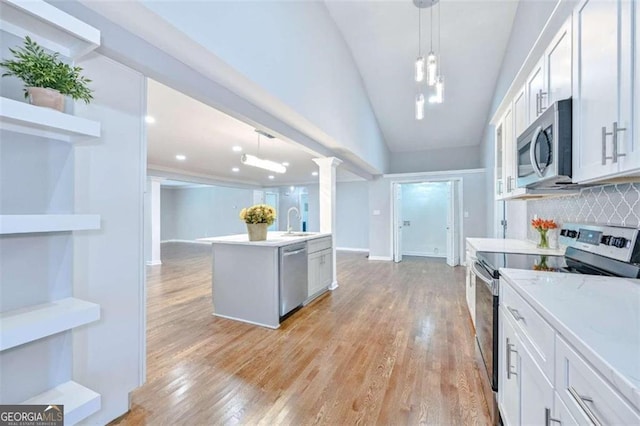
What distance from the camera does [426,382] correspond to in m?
1.97

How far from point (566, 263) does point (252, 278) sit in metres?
2.69

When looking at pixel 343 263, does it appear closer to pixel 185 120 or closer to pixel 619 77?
pixel 185 120

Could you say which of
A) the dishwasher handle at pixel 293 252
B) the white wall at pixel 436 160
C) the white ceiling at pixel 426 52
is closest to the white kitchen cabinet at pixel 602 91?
the dishwasher handle at pixel 293 252

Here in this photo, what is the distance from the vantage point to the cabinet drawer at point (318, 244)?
3.70 m

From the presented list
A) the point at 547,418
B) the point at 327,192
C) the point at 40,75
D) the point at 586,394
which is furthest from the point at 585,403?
the point at 327,192

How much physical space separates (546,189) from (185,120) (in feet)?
13.2

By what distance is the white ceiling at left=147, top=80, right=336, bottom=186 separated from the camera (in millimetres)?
3275

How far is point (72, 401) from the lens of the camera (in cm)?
111

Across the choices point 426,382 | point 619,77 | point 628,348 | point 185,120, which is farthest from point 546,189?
point 185,120

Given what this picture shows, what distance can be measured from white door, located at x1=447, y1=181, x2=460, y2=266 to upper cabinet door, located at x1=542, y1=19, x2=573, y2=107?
4.59m

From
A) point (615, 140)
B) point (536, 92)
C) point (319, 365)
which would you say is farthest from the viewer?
point (319, 365)

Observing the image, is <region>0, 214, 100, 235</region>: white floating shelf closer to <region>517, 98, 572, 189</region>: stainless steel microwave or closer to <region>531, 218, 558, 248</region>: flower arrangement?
<region>517, 98, 572, 189</region>: stainless steel microwave

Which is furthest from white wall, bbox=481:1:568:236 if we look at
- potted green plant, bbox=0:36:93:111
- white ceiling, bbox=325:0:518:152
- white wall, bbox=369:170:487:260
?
potted green plant, bbox=0:36:93:111

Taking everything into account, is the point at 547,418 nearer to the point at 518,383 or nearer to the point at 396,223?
the point at 518,383
